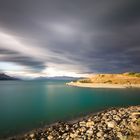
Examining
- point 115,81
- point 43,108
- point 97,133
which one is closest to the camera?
point 97,133

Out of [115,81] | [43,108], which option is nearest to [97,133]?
[43,108]

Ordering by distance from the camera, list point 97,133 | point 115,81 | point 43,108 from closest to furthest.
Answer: point 97,133, point 43,108, point 115,81

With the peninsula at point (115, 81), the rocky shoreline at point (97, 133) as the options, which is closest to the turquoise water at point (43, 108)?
the rocky shoreline at point (97, 133)

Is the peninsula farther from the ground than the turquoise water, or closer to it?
farther from the ground

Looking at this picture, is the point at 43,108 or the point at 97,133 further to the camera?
the point at 43,108

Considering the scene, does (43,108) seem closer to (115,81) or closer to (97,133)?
(97,133)

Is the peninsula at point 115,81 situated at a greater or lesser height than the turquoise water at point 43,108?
greater

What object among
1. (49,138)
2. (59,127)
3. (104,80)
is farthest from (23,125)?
(104,80)

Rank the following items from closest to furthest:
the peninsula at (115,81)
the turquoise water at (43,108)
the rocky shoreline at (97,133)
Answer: the rocky shoreline at (97,133), the turquoise water at (43,108), the peninsula at (115,81)

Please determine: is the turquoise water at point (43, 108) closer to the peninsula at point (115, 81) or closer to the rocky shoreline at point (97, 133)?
the rocky shoreline at point (97, 133)

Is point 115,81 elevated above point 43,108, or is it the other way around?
point 115,81

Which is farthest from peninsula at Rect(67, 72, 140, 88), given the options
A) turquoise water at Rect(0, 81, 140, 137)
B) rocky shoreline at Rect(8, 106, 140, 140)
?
rocky shoreline at Rect(8, 106, 140, 140)

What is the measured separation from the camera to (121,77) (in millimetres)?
154750

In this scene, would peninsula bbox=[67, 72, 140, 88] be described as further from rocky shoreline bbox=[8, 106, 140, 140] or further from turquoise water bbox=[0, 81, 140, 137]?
rocky shoreline bbox=[8, 106, 140, 140]
